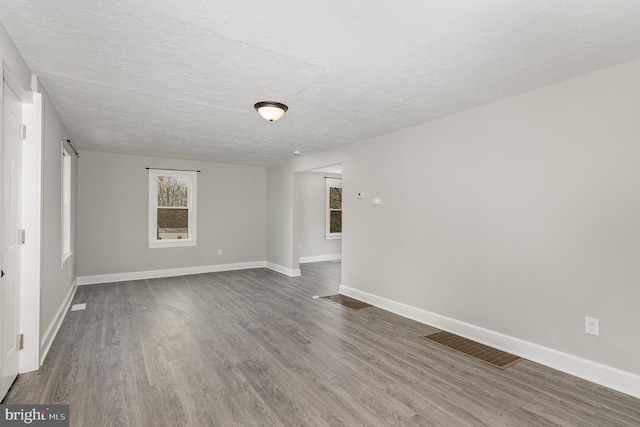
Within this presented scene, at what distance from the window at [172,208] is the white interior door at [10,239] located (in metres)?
4.02

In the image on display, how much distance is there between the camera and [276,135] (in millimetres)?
4684

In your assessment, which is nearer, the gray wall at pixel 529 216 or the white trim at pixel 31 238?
the gray wall at pixel 529 216

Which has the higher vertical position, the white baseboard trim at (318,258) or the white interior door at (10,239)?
the white interior door at (10,239)

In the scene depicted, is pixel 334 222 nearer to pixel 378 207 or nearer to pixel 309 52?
pixel 378 207

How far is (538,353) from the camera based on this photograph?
294 cm

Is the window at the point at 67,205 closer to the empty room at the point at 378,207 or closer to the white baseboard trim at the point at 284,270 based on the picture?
the empty room at the point at 378,207

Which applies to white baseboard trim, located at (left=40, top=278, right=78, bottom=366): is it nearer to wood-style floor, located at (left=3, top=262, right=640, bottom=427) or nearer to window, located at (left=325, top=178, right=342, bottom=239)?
wood-style floor, located at (left=3, top=262, right=640, bottom=427)

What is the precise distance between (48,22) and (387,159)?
367 centimetres

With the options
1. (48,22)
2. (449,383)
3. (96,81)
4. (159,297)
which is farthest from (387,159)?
(159,297)

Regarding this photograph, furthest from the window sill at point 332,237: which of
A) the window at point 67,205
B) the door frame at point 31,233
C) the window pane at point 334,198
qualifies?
the door frame at point 31,233

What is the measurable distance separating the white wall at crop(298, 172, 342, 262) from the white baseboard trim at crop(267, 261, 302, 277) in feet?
3.16

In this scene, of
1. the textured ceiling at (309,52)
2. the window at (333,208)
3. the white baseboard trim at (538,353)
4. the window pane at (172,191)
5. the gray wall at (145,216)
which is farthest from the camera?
the window at (333,208)

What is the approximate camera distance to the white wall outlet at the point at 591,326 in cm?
260

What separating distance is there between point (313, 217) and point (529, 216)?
586 centimetres
